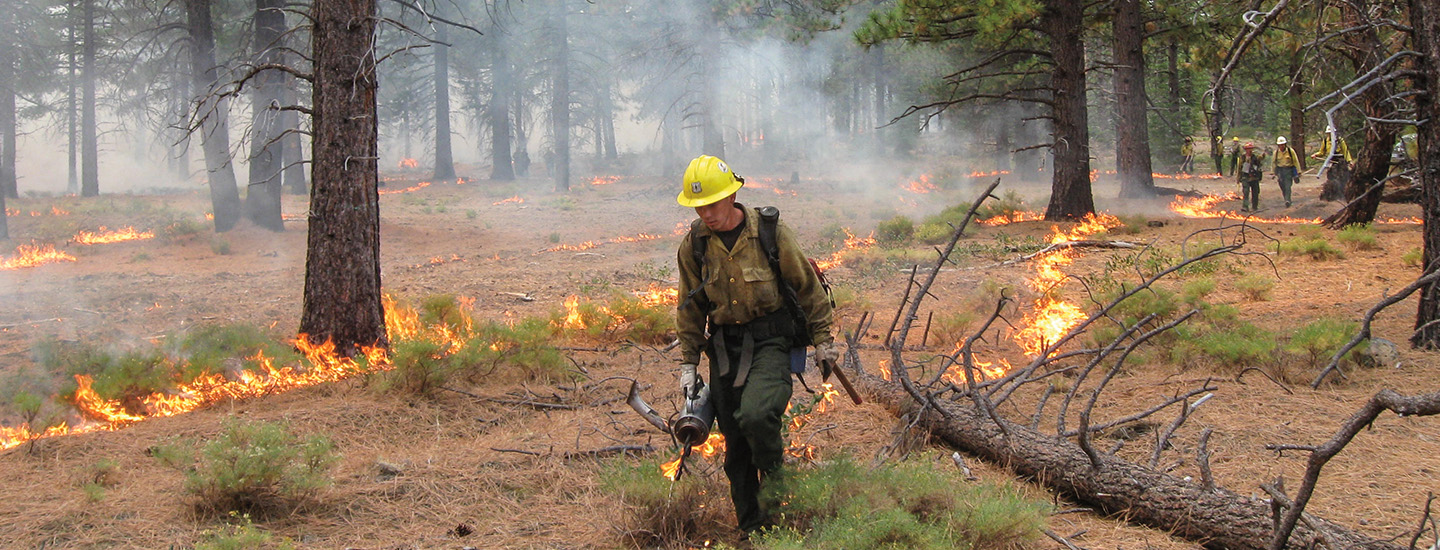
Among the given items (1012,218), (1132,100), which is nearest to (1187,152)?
(1012,218)

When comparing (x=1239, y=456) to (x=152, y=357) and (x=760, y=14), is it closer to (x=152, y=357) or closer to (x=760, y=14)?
(x=152, y=357)

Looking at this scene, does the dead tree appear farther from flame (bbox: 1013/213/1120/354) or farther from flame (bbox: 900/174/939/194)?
flame (bbox: 900/174/939/194)

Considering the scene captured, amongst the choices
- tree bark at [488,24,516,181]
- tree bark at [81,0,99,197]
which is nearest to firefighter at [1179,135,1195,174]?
tree bark at [488,24,516,181]

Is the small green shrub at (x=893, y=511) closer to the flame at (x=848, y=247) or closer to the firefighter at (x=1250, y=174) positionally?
the flame at (x=848, y=247)

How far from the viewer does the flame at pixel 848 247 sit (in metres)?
12.6

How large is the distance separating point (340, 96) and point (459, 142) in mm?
73731

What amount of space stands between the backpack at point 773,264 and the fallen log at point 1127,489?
126 cm

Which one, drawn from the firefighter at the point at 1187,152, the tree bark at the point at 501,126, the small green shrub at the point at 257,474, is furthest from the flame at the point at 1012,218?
the tree bark at the point at 501,126

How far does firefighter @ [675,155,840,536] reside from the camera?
150 inches

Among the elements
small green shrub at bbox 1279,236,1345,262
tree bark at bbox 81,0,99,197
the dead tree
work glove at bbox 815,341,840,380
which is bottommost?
the dead tree

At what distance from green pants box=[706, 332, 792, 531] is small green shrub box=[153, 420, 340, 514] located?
2.09 metres

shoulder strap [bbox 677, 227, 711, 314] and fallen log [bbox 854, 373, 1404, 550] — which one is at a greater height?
shoulder strap [bbox 677, 227, 711, 314]

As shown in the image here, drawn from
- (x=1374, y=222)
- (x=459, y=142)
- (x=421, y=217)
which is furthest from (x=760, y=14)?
(x=459, y=142)

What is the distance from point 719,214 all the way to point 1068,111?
1171cm
